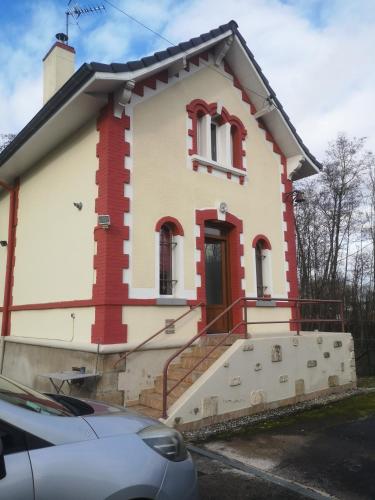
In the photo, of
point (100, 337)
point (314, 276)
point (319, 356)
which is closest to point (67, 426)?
point (100, 337)

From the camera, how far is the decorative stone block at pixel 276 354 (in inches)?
325

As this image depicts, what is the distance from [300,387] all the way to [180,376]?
109 inches

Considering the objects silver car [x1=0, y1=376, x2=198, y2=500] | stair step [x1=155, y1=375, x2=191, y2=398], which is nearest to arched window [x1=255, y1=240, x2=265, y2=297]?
stair step [x1=155, y1=375, x2=191, y2=398]

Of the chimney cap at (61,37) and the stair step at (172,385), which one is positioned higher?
the chimney cap at (61,37)

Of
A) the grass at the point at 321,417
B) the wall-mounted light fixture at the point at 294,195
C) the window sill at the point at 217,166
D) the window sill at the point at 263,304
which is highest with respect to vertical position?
the window sill at the point at 217,166

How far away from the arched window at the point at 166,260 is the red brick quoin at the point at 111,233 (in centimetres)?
101

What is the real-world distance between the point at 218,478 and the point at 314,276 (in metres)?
23.0

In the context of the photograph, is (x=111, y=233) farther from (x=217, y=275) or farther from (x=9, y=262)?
(x=9, y=262)

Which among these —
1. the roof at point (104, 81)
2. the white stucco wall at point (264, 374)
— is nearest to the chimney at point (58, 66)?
the roof at point (104, 81)

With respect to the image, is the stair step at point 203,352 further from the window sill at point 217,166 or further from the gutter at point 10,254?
the gutter at point 10,254

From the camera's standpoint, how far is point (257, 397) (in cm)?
781

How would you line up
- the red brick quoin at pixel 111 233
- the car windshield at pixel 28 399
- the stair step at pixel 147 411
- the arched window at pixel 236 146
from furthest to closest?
the arched window at pixel 236 146
the red brick quoin at pixel 111 233
the stair step at pixel 147 411
the car windshield at pixel 28 399

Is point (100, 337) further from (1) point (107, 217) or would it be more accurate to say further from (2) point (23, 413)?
(2) point (23, 413)

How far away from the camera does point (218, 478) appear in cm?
492
